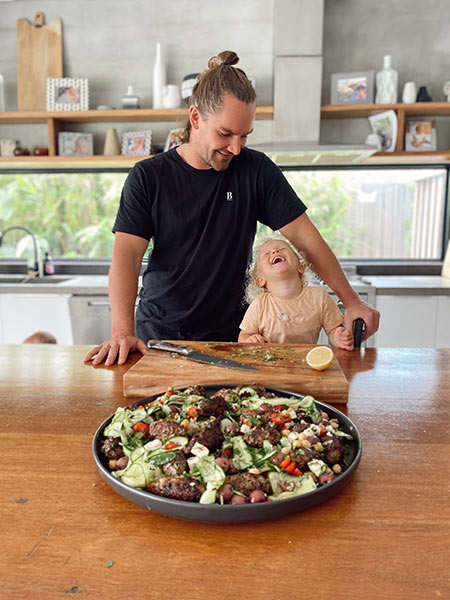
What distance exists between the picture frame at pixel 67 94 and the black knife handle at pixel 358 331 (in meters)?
3.03

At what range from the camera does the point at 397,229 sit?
4.17m

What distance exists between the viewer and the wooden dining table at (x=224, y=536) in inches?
23.2

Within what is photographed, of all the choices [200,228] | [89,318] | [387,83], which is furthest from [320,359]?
[387,83]

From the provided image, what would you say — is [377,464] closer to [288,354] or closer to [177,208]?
[288,354]

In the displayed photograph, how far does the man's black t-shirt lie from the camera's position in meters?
1.83

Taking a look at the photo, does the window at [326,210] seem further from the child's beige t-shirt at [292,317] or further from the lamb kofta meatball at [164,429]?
the lamb kofta meatball at [164,429]

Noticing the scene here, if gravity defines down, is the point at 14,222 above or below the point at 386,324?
above

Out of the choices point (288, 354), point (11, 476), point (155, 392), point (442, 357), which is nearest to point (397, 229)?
point (442, 357)

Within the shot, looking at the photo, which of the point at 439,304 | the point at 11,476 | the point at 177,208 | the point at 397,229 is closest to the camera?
the point at 11,476

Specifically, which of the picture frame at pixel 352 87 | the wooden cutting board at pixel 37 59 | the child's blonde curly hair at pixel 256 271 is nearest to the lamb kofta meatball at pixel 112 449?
the child's blonde curly hair at pixel 256 271

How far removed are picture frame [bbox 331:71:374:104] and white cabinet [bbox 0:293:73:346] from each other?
2.46m

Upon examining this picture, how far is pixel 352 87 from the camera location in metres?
3.66

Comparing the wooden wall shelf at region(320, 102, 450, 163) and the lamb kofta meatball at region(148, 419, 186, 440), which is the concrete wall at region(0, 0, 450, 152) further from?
the lamb kofta meatball at region(148, 419, 186, 440)

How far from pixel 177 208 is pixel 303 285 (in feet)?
1.82
